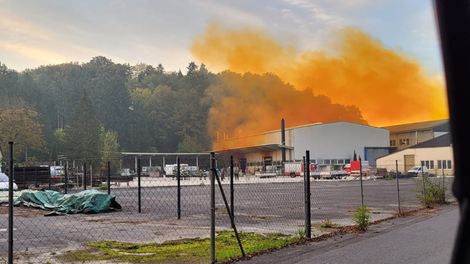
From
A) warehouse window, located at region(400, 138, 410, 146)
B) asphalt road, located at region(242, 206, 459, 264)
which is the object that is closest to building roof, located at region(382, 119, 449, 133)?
warehouse window, located at region(400, 138, 410, 146)

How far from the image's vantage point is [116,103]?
416 ft

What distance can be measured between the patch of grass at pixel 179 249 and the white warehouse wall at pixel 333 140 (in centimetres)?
6195

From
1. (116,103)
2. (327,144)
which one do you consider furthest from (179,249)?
(116,103)

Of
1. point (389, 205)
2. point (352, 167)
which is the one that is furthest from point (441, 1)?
point (352, 167)

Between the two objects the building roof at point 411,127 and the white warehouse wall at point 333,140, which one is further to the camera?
the building roof at point 411,127

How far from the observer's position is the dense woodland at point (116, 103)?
343 feet

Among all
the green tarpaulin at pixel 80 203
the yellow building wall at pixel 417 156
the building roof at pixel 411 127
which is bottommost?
the green tarpaulin at pixel 80 203

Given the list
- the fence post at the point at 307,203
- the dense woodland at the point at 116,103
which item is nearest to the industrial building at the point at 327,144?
the dense woodland at the point at 116,103

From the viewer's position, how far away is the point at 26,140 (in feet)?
253

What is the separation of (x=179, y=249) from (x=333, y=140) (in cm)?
6567

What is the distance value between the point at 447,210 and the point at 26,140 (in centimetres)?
7342

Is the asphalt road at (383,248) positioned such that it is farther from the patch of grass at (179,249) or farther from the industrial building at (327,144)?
the industrial building at (327,144)

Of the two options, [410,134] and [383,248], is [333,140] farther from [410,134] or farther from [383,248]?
[383,248]

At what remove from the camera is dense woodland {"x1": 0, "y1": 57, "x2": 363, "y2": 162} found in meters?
105
